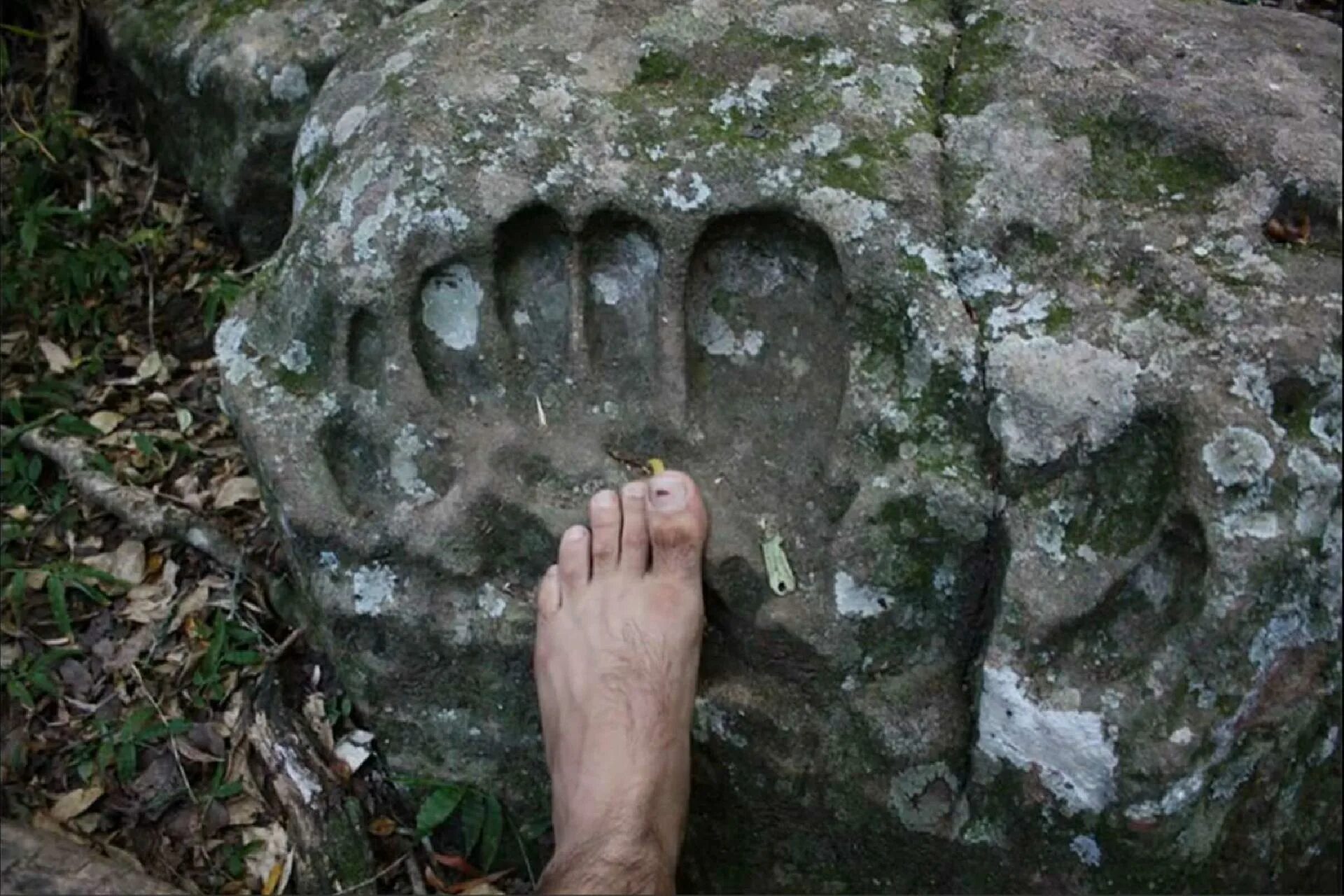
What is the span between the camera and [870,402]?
6.21ft

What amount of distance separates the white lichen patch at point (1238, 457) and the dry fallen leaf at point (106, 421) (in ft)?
6.56

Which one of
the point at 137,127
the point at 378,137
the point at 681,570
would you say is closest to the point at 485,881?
the point at 681,570

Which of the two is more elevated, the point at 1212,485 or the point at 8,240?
the point at 1212,485

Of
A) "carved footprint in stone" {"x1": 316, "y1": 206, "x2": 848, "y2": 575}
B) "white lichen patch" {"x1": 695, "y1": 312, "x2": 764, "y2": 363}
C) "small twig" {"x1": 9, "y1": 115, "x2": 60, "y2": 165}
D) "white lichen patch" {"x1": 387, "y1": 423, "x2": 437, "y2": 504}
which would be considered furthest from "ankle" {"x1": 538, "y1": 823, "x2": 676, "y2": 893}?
"small twig" {"x1": 9, "y1": 115, "x2": 60, "y2": 165}

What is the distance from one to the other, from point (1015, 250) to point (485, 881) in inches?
48.0

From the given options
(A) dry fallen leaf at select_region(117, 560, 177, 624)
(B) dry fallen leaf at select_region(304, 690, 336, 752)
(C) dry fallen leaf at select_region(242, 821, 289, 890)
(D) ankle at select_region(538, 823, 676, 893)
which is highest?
(D) ankle at select_region(538, 823, 676, 893)

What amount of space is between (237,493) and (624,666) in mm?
961

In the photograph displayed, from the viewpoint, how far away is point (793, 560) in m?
1.95

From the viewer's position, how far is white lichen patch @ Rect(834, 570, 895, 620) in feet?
6.24

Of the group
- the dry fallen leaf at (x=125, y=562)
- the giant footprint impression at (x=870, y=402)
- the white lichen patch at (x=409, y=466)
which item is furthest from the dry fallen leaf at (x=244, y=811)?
the white lichen patch at (x=409, y=466)

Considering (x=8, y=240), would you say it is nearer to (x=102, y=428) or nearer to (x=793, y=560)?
(x=102, y=428)

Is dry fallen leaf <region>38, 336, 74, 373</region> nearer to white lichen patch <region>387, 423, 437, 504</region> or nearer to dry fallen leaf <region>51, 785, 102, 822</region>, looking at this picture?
dry fallen leaf <region>51, 785, 102, 822</region>

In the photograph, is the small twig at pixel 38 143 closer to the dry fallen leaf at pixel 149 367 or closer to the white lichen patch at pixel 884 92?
the dry fallen leaf at pixel 149 367

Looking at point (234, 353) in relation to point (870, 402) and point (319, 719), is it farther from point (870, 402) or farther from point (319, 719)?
point (870, 402)
